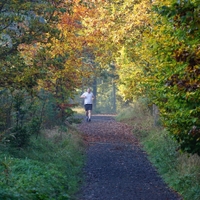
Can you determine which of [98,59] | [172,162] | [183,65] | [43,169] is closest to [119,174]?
[172,162]

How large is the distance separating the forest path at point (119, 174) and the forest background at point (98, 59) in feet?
4.75

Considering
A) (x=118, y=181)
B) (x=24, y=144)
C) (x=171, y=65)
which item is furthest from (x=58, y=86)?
(x=171, y=65)

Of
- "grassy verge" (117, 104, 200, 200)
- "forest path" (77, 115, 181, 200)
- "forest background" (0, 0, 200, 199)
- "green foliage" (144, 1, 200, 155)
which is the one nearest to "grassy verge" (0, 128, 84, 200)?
"forest background" (0, 0, 200, 199)

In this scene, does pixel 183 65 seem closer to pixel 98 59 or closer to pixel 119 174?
pixel 119 174

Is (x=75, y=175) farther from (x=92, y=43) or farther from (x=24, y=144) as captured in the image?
(x=92, y=43)

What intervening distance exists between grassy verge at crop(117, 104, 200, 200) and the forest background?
95 cm

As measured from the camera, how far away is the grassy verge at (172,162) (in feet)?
35.3

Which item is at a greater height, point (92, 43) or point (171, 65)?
point (92, 43)

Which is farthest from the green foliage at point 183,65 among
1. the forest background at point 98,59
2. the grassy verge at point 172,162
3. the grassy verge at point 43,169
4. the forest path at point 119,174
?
the grassy verge at point 43,169

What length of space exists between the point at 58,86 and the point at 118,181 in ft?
23.6

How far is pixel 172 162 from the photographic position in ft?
44.2

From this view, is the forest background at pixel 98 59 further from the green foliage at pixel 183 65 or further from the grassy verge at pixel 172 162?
the grassy verge at pixel 172 162

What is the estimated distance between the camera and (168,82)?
7656 mm

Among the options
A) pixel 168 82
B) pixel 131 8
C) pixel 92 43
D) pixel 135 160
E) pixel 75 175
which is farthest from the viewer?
pixel 92 43
